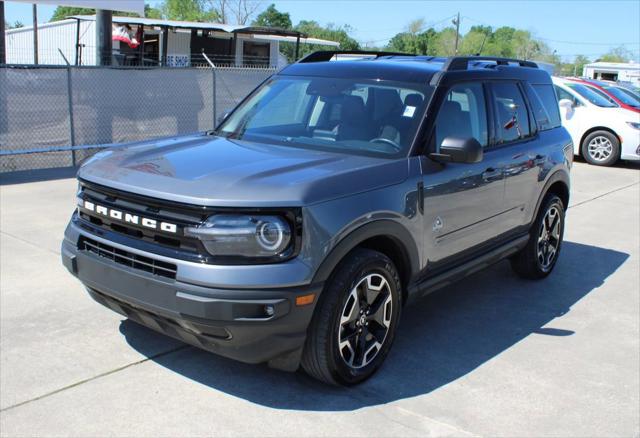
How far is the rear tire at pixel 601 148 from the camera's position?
47.6 ft

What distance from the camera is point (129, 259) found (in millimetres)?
3631

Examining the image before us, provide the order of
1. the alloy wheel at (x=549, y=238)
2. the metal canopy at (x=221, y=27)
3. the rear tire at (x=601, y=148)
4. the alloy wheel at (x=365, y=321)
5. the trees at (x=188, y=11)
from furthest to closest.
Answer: the trees at (x=188, y=11), the metal canopy at (x=221, y=27), the rear tire at (x=601, y=148), the alloy wheel at (x=549, y=238), the alloy wheel at (x=365, y=321)

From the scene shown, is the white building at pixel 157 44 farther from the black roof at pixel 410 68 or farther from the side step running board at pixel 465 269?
the side step running board at pixel 465 269

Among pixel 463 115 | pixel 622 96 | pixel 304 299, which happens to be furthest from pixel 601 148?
pixel 304 299

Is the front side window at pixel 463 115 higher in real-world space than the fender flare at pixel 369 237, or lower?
higher

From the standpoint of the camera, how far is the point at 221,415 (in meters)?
3.60

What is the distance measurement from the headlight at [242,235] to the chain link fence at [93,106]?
8.03 m

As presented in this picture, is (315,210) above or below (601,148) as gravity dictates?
above

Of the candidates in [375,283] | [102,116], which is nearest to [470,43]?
[102,116]

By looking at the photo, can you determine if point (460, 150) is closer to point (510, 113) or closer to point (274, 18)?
point (510, 113)

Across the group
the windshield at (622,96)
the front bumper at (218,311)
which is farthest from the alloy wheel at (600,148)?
the front bumper at (218,311)

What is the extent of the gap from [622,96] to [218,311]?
15.2m

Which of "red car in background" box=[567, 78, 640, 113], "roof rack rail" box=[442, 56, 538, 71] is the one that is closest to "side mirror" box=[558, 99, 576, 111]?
"red car in background" box=[567, 78, 640, 113]

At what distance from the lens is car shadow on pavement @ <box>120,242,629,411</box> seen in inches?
154
